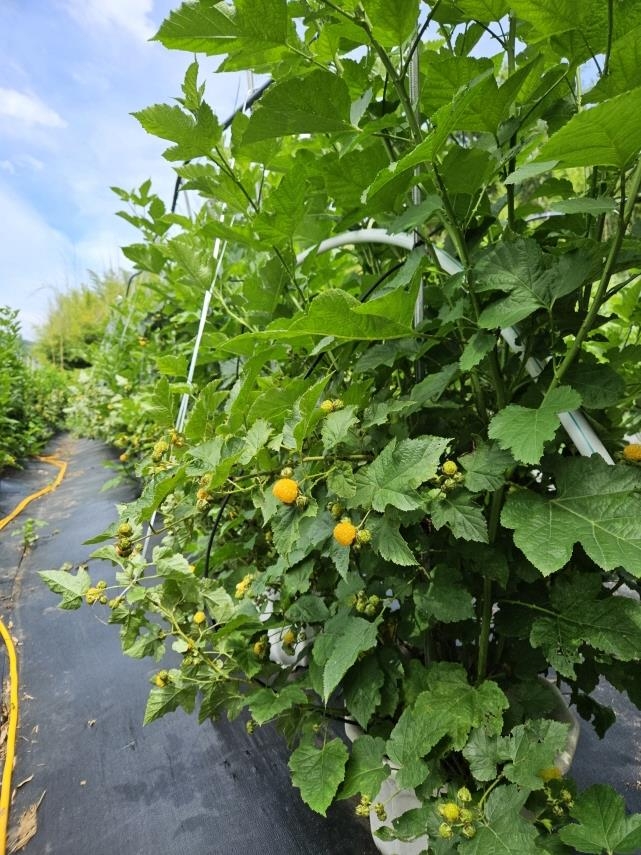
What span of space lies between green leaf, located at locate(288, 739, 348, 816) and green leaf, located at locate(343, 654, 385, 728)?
0.05 metres

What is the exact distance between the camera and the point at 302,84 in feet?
1.62

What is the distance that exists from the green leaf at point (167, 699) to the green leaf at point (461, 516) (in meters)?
0.52

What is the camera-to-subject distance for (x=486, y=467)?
0.52m

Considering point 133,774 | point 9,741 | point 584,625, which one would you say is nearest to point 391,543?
→ point 584,625

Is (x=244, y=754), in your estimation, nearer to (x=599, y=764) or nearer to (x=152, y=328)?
(x=599, y=764)

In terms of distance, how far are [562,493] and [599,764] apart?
0.78 metres

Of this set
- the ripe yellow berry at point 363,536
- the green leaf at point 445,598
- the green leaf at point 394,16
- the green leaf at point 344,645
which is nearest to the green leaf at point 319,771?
the green leaf at point 344,645

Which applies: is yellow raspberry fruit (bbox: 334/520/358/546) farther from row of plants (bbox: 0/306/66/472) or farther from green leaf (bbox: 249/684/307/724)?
row of plants (bbox: 0/306/66/472)

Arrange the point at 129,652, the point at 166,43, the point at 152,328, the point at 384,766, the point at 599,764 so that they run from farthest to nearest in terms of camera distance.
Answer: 1. the point at 152,328
2. the point at 599,764
3. the point at 129,652
4. the point at 384,766
5. the point at 166,43

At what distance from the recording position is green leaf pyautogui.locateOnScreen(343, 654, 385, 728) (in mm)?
645

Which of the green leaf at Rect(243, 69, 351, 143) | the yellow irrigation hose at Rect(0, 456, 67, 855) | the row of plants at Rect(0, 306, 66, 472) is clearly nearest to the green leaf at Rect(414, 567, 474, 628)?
the green leaf at Rect(243, 69, 351, 143)

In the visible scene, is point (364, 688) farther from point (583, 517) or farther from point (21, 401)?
point (21, 401)

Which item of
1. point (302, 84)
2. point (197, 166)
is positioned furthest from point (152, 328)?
point (302, 84)

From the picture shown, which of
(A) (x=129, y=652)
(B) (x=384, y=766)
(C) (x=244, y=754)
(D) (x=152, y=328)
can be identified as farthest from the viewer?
(D) (x=152, y=328)
